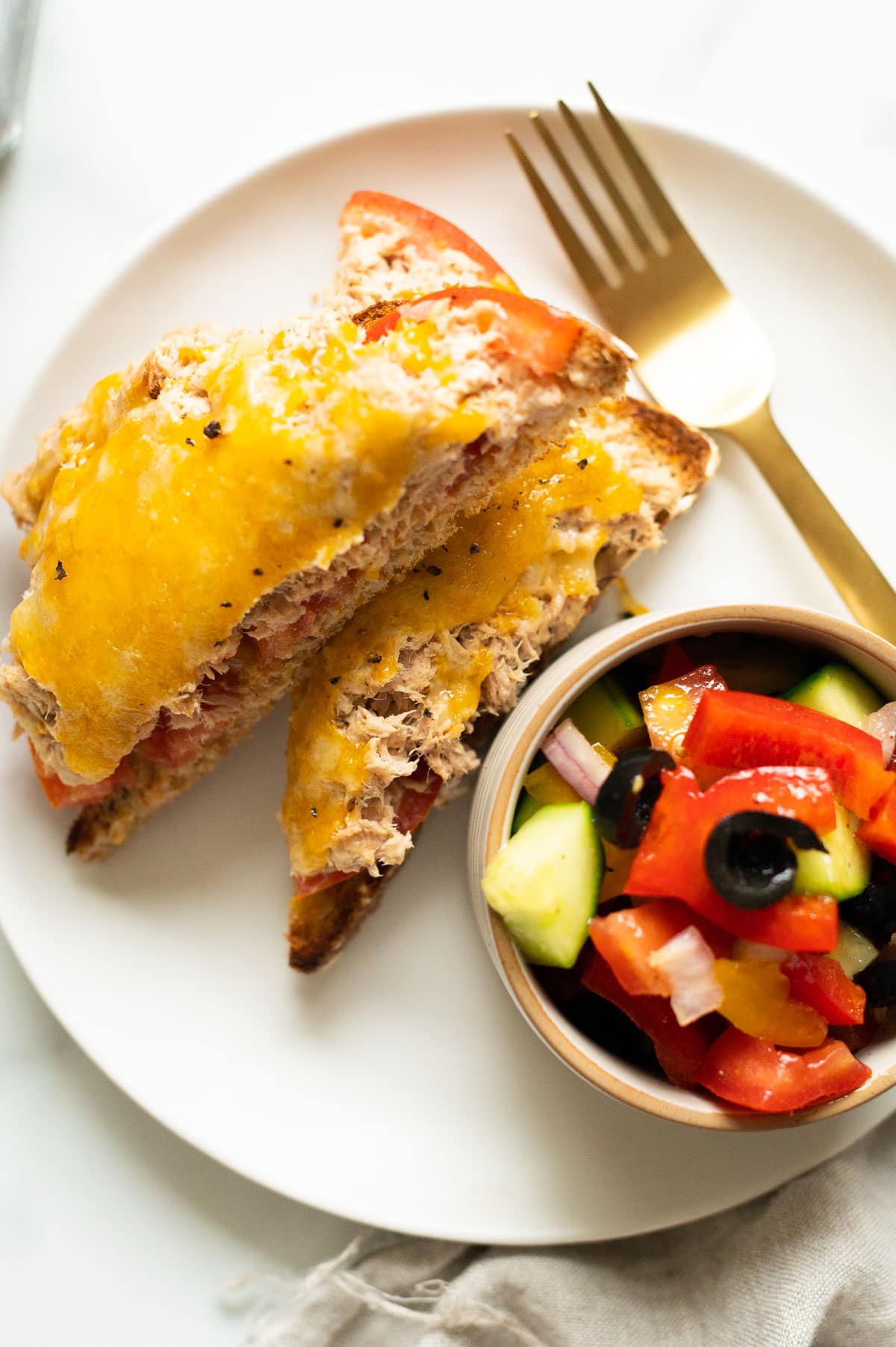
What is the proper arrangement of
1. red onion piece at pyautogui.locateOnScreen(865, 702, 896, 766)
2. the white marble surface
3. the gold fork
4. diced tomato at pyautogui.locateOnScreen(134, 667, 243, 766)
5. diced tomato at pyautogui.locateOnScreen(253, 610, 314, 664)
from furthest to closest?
the white marble surface
the gold fork
diced tomato at pyautogui.locateOnScreen(134, 667, 243, 766)
diced tomato at pyautogui.locateOnScreen(253, 610, 314, 664)
red onion piece at pyautogui.locateOnScreen(865, 702, 896, 766)

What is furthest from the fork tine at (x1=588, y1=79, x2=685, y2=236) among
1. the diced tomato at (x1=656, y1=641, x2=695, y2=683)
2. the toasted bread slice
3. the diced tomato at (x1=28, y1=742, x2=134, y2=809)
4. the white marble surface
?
the diced tomato at (x1=28, y1=742, x2=134, y2=809)

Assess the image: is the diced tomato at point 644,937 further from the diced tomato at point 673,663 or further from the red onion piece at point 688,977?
the diced tomato at point 673,663

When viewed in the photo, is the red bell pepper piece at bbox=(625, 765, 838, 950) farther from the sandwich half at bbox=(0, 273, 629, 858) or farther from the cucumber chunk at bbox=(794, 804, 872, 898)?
the sandwich half at bbox=(0, 273, 629, 858)

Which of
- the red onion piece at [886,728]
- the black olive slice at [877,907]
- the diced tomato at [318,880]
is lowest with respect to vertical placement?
the black olive slice at [877,907]

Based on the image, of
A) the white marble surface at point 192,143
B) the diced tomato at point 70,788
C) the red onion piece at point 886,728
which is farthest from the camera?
the white marble surface at point 192,143

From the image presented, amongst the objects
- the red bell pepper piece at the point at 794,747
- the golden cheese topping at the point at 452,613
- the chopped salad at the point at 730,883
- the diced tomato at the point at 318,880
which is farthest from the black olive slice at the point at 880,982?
the diced tomato at the point at 318,880

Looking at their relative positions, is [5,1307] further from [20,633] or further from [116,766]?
[20,633]
